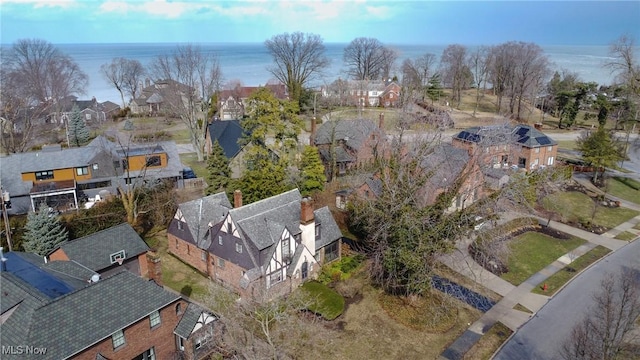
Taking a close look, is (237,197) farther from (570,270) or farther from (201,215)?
(570,270)

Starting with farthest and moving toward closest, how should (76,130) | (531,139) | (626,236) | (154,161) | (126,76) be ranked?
(126,76) → (76,130) → (531,139) → (154,161) → (626,236)

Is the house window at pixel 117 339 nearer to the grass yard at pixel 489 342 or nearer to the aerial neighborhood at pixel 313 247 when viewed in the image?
the aerial neighborhood at pixel 313 247

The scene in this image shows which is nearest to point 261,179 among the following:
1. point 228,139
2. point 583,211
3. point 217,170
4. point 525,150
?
point 217,170

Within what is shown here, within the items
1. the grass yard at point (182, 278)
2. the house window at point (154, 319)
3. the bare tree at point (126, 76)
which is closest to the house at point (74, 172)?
the grass yard at point (182, 278)

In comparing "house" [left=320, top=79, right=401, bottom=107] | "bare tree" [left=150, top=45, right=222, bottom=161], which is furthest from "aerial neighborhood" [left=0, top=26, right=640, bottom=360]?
"house" [left=320, top=79, right=401, bottom=107]

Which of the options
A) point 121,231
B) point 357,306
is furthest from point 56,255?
point 357,306

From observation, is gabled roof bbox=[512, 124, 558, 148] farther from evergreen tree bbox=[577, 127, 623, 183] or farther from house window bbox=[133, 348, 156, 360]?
house window bbox=[133, 348, 156, 360]

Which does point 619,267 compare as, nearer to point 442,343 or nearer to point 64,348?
point 442,343
